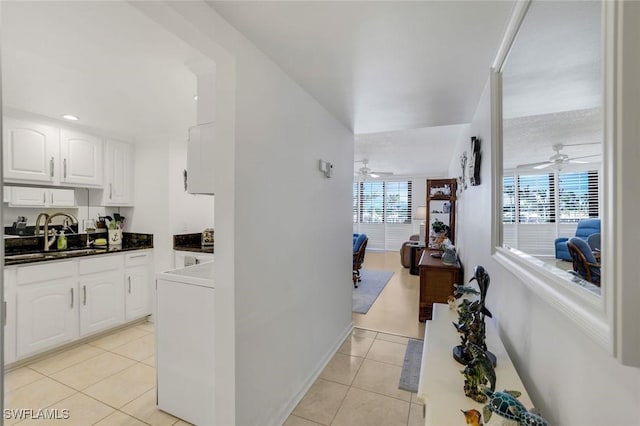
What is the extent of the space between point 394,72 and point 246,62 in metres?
0.97

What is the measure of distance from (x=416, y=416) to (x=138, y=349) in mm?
2688

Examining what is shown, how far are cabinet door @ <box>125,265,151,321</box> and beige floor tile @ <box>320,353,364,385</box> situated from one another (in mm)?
2475

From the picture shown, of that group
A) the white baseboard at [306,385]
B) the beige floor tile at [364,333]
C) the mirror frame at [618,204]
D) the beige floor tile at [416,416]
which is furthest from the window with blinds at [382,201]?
the mirror frame at [618,204]

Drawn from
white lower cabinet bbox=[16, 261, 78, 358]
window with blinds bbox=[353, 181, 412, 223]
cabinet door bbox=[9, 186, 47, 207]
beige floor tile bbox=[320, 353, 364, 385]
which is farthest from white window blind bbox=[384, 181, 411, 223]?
cabinet door bbox=[9, 186, 47, 207]

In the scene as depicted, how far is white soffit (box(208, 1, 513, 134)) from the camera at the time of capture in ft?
4.10

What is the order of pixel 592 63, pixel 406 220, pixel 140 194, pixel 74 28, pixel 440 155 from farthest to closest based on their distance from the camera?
1. pixel 406 220
2. pixel 440 155
3. pixel 140 194
4. pixel 74 28
5. pixel 592 63

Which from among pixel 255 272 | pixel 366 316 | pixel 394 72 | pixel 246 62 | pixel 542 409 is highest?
pixel 394 72

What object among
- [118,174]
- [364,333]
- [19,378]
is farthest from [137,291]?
[364,333]

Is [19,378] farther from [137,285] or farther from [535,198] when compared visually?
[535,198]

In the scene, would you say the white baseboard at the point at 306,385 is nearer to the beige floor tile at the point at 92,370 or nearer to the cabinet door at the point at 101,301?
the beige floor tile at the point at 92,370

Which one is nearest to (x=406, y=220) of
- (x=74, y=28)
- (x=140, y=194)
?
(x=140, y=194)

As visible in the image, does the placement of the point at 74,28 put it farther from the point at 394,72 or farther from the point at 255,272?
the point at 394,72

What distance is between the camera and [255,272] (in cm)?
Answer: 158

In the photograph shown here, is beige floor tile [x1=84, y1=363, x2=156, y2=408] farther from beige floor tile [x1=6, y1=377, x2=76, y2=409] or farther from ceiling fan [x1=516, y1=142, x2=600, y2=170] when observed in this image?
ceiling fan [x1=516, y1=142, x2=600, y2=170]
